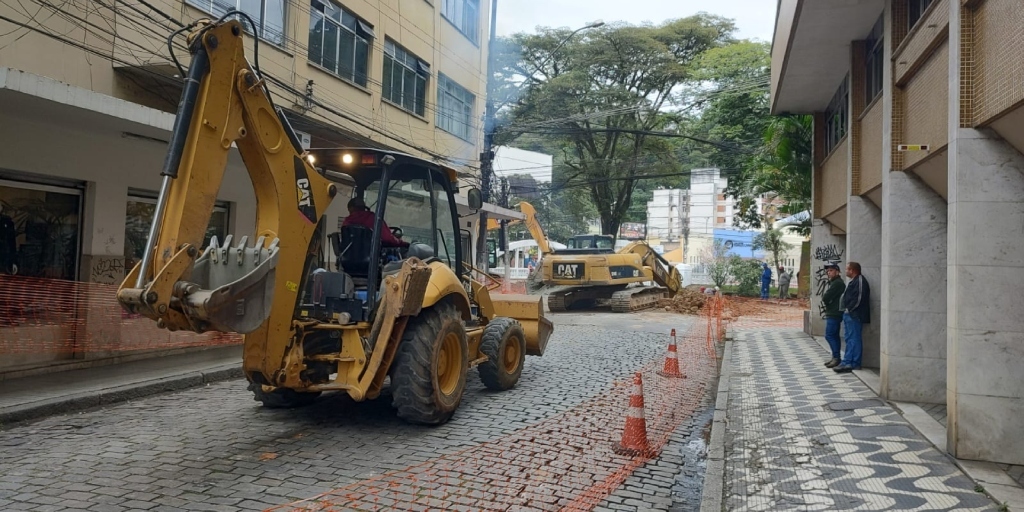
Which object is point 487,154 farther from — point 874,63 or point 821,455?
point 821,455

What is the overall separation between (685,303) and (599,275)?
3644mm

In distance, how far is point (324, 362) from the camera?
236 inches

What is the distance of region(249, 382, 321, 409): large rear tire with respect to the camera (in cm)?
661

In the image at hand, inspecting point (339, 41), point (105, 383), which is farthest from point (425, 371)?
point (339, 41)

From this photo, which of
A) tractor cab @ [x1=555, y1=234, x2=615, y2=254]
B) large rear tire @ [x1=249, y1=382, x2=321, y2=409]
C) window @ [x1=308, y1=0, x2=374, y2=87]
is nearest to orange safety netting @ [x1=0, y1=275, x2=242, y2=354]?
large rear tire @ [x1=249, y1=382, x2=321, y2=409]

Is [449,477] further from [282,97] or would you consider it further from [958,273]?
[282,97]

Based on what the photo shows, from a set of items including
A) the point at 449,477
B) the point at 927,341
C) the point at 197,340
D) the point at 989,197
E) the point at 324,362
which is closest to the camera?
the point at 449,477

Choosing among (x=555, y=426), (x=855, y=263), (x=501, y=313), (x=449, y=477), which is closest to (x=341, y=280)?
(x=449, y=477)

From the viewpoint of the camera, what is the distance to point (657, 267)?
77.4ft

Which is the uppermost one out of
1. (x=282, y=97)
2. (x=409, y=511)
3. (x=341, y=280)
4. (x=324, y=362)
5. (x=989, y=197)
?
(x=282, y=97)

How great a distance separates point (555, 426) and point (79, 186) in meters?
7.57

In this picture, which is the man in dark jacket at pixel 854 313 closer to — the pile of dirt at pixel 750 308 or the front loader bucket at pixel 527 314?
the front loader bucket at pixel 527 314

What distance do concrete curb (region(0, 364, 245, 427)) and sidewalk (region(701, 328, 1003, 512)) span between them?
647 cm

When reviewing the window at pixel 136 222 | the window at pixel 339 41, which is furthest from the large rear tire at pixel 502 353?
the window at pixel 339 41
